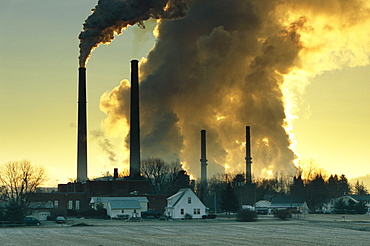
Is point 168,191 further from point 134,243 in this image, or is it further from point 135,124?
point 134,243

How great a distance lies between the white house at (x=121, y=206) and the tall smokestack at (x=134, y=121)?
765 centimetres

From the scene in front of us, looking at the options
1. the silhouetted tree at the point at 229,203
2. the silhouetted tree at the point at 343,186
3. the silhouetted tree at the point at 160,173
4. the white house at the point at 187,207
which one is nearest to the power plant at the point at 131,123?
the white house at the point at 187,207

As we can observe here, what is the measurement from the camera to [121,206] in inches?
3976

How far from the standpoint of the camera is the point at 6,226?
75938mm

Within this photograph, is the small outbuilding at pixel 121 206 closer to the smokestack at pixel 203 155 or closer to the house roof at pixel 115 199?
→ the house roof at pixel 115 199

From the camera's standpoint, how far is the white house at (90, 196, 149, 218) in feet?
→ 329

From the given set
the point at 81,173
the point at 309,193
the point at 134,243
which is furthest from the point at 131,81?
the point at 134,243

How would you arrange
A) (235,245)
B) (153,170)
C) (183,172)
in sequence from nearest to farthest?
(235,245)
(183,172)
(153,170)

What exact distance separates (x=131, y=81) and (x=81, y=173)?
19.0 metres

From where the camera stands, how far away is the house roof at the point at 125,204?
101 m

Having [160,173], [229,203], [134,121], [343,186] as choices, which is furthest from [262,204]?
[134,121]

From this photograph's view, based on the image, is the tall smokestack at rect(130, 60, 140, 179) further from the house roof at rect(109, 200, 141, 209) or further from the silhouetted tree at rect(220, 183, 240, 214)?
the silhouetted tree at rect(220, 183, 240, 214)

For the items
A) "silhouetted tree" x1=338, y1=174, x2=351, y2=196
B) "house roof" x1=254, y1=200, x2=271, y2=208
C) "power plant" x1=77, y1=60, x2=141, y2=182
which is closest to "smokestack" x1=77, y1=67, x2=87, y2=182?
"power plant" x1=77, y1=60, x2=141, y2=182

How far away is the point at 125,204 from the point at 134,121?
1629 cm
